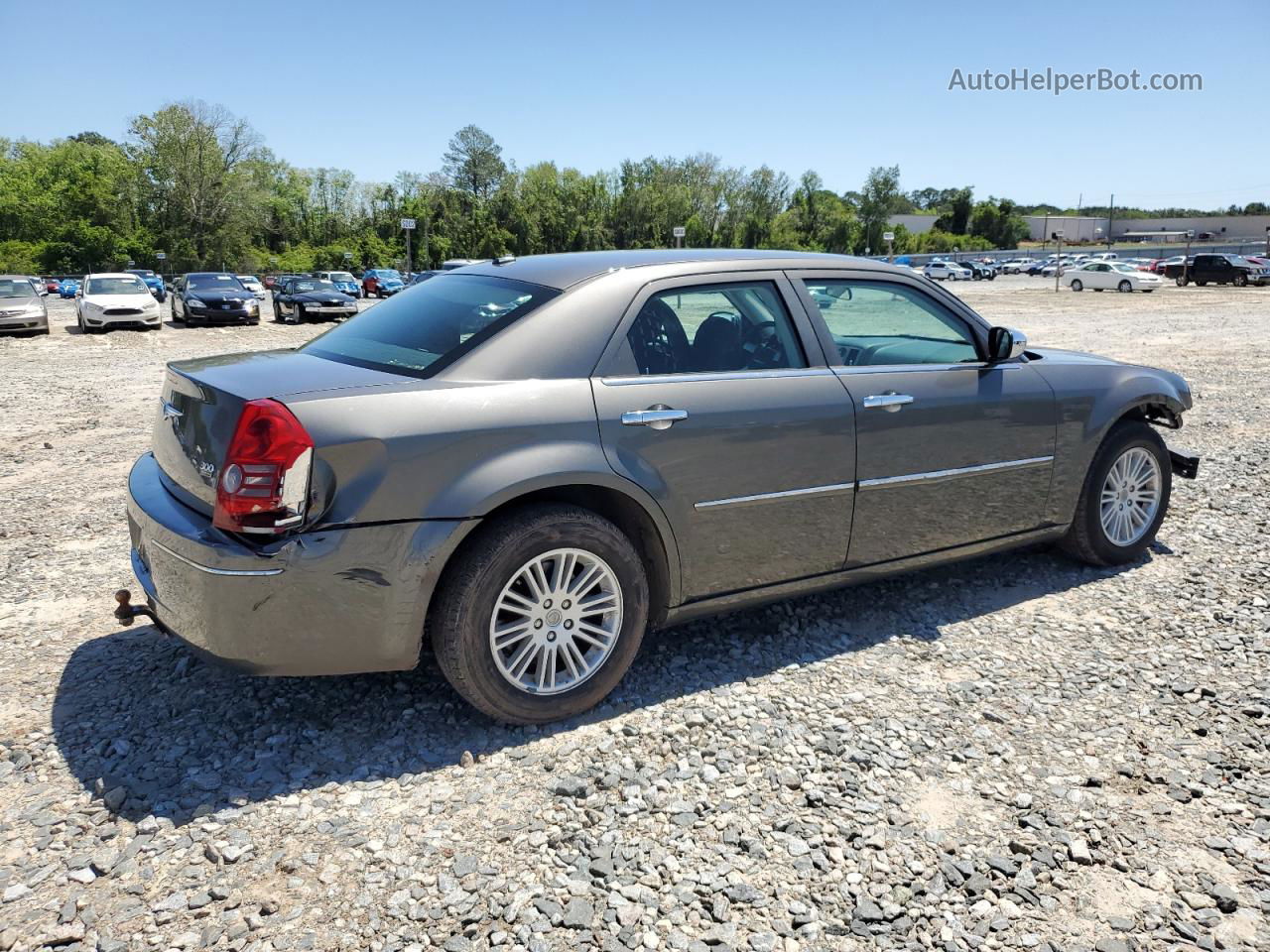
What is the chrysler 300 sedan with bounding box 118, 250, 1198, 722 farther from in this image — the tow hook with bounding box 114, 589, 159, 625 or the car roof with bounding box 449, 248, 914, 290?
the tow hook with bounding box 114, 589, 159, 625

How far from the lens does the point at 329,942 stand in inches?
91.0

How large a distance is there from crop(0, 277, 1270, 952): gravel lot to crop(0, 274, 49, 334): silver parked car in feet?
69.0

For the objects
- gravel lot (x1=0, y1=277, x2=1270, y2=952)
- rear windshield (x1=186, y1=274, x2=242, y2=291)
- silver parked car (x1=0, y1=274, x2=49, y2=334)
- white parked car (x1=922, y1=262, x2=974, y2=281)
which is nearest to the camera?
gravel lot (x1=0, y1=277, x2=1270, y2=952)

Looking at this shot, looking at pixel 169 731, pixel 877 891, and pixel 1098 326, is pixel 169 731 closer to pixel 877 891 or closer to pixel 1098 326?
pixel 877 891

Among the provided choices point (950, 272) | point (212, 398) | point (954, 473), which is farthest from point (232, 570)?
point (950, 272)

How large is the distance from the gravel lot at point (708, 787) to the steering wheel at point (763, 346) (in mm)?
1235

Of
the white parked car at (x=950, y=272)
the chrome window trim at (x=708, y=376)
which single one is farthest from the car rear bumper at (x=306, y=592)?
the white parked car at (x=950, y=272)

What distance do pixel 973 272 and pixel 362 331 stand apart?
230 feet

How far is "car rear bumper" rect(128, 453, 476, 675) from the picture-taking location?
9.48 feet

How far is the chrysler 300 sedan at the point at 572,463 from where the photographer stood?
9.65 ft

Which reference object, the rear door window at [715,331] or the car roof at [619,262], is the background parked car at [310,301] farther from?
the rear door window at [715,331]

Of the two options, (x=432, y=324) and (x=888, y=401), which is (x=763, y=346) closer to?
(x=888, y=401)

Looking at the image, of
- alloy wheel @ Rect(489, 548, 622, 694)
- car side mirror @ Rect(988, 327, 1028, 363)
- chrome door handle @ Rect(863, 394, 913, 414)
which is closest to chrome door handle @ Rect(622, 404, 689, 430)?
alloy wheel @ Rect(489, 548, 622, 694)

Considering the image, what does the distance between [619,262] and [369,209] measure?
357 feet
